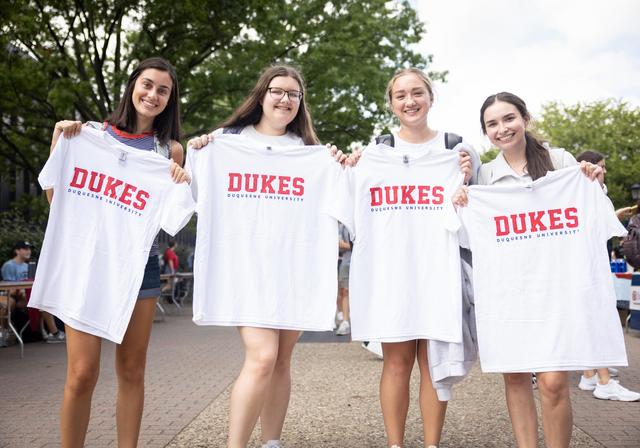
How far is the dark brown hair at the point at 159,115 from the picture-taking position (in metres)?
4.05

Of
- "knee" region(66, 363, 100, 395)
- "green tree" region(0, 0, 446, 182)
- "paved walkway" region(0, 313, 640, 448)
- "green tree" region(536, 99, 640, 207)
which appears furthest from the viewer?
"green tree" region(536, 99, 640, 207)

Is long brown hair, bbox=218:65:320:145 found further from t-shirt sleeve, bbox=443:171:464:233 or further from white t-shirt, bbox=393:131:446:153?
t-shirt sleeve, bbox=443:171:464:233

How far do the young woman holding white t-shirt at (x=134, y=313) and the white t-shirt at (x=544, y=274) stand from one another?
190cm

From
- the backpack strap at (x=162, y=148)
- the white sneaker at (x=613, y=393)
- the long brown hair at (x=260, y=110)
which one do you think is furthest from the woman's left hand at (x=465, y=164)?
the white sneaker at (x=613, y=393)

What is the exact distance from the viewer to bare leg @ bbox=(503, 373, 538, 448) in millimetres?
3828

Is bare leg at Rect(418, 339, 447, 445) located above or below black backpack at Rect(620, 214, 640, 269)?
below

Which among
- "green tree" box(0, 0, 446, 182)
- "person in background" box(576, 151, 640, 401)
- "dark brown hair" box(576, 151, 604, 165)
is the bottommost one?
"person in background" box(576, 151, 640, 401)

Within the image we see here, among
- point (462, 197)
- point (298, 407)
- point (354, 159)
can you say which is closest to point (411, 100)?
point (354, 159)

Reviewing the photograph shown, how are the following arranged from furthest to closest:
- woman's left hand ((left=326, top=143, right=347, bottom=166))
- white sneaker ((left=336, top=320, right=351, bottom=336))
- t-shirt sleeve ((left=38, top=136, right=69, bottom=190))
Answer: white sneaker ((left=336, top=320, right=351, bottom=336)) → woman's left hand ((left=326, top=143, right=347, bottom=166)) → t-shirt sleeve ((left=38, top=136, right=69, bottom=190))

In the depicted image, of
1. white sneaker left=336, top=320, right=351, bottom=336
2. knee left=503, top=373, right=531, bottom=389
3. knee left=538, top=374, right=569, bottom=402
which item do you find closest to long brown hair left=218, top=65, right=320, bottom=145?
knee left=503, top=373, right=531, bottom=389

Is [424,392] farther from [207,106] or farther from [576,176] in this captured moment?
[207,106]

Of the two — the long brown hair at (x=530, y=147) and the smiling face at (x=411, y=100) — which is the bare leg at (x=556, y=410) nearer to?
the long brown hair at (x=530, y=147)

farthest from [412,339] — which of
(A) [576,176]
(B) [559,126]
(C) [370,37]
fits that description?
(B) [559,126]

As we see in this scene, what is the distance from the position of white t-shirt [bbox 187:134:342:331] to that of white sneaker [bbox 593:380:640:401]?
12.1 feet
